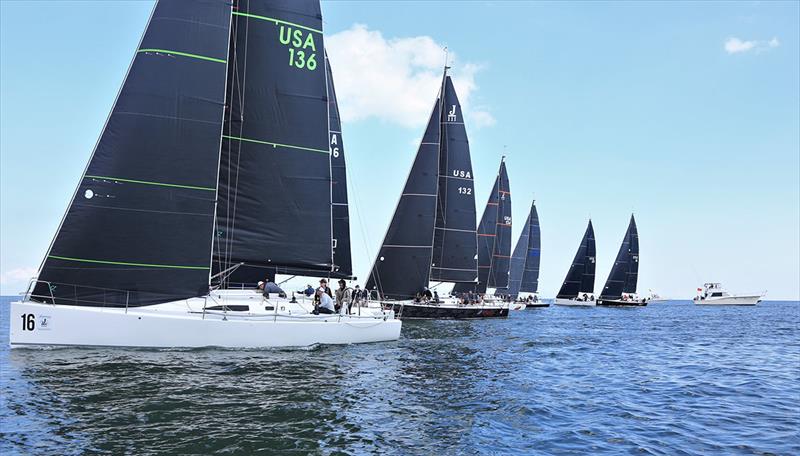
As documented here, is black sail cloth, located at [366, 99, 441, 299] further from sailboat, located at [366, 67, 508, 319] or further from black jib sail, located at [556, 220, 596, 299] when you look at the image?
black jib sail, located at [556, 220, 596, 299]

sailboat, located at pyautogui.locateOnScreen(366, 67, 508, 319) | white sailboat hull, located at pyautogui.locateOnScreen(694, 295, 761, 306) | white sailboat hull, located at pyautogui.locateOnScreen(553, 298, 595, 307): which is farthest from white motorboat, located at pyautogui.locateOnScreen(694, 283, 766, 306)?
sailboat, located at pyautogui.locateOnScreen(366, 67, 508, 319)

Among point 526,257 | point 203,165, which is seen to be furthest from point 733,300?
point 203,165

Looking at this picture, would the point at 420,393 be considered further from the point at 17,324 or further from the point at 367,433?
the point at 17,324

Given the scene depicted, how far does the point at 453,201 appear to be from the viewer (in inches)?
1629

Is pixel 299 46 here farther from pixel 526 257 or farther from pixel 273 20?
pixel 526 257

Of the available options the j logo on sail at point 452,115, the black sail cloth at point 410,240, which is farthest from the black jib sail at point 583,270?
the black sail cloth at point 410,240

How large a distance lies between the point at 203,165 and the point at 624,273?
259ft

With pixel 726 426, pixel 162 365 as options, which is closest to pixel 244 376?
pixel 162 365

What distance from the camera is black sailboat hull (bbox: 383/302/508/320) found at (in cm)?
3681

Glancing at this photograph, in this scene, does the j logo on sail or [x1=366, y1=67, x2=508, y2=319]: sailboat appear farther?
the j logo on sail

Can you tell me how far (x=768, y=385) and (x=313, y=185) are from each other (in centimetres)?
1701

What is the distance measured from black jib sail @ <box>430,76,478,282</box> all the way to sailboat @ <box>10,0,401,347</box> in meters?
19.0

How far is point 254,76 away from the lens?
20828mm

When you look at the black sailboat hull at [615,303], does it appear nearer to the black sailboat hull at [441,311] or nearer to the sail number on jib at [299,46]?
the black sailboat hull at [441,311]
